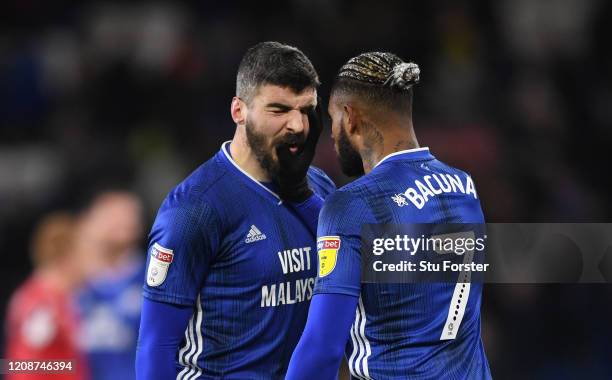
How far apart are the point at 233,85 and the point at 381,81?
6.62 m

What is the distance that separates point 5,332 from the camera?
302 inches

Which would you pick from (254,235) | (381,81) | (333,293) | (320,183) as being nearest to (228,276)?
(254,235)

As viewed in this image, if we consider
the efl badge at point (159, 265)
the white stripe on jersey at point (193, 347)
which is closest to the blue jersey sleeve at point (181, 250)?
the efl badge at point (159, 265)

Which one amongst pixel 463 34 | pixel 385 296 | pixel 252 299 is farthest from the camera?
pixel 463 34

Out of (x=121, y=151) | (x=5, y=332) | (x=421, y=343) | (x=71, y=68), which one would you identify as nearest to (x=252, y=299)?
(x=421, y=343)

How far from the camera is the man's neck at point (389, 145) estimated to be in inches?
144

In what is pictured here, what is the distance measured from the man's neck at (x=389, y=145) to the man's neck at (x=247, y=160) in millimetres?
462

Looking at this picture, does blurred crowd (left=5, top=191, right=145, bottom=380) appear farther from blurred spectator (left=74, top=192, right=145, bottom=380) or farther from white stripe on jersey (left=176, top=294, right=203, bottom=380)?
white stripe on jersey (left=176, top=294, right=203, bottom=380)

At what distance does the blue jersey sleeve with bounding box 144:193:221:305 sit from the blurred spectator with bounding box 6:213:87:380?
2606mm

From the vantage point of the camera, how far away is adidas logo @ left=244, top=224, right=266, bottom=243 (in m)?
3.82

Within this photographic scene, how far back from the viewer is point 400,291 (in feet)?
11.6

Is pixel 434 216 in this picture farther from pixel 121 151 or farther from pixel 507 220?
pixel 121 151

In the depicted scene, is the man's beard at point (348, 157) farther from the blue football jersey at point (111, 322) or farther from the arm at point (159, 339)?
the blue football jersey at point (111, 322)

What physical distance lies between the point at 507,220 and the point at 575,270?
9.03ft
